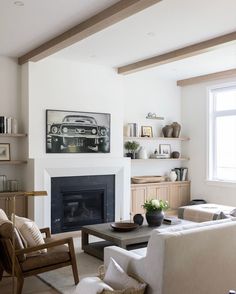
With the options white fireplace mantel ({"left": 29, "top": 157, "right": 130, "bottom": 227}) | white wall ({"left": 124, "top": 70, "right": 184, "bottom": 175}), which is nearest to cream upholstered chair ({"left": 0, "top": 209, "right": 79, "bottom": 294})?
white fireplace mantel ({"left": 29, "top": 157, "right": 130, "bottom": 227})

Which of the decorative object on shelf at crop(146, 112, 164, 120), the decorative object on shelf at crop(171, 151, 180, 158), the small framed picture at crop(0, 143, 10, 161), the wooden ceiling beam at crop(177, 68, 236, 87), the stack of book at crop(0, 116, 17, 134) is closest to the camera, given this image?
the stack of book at crop(0, 116, 17, 134)

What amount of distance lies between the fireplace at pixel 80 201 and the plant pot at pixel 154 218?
184 centimetres

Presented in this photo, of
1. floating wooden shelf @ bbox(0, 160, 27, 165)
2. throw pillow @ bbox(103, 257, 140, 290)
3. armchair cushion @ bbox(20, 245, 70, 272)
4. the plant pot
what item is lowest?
armchair cushion @ bbox(20, 245, 70, 272)

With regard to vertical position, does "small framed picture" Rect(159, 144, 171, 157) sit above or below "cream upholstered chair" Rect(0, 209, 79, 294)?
above

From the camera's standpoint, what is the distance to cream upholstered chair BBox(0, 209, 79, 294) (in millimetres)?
3672

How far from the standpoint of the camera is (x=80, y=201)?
6.73 meters

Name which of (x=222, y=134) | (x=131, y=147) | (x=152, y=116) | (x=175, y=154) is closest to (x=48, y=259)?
(x=131, y=147)

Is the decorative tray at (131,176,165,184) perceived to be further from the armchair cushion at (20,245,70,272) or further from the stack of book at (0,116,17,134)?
the armchair cushion at (20,245,70,272)

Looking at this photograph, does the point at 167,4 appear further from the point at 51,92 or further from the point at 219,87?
the point at 219,87

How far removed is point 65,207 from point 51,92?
2.04m

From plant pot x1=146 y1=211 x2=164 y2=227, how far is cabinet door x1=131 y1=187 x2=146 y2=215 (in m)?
2.37

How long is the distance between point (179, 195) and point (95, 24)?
5.07 metres

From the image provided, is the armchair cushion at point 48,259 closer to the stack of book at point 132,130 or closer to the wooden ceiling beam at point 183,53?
the wooden ceiling beam at point 183,53

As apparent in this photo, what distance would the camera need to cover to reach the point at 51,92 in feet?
21.1
